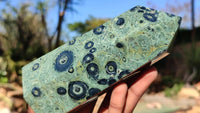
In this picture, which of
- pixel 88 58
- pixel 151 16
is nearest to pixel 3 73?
pixel 88 58

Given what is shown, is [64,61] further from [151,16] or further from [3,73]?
[3,73]

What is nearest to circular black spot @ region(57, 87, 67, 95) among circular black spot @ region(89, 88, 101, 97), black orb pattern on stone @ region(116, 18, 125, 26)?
circular black spot @ region(89, 88, 101, 97)

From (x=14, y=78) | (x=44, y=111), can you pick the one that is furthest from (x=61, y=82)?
(x=14, y=78)

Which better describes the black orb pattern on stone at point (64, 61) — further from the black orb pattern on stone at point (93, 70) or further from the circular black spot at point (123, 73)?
the circular black spot at point (123, 73)

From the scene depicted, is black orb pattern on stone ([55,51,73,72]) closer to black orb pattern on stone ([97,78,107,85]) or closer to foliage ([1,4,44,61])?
black orb pattern on stone ([97,78,107,85])

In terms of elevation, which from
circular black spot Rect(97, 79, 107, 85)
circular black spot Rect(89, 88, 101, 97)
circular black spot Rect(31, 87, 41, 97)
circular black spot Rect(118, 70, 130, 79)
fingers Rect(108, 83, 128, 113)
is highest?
circular black spot Rect(31, 87, 41, 97)

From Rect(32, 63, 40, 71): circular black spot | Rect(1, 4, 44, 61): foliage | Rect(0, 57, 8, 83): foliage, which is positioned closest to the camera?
Rect(32, 63, 40, 71): circular black spot

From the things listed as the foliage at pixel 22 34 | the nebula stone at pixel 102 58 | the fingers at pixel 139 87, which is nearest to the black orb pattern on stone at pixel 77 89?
the nebula stone at pixel 102 58
